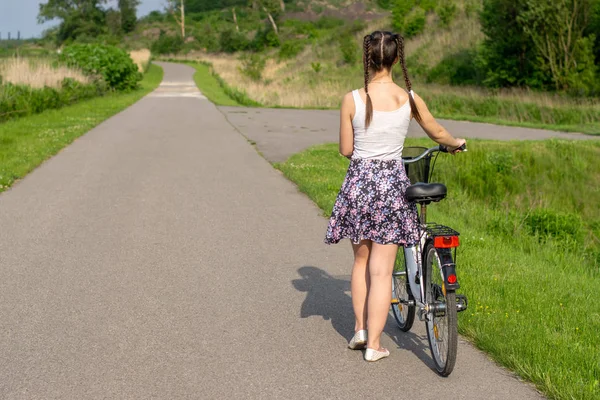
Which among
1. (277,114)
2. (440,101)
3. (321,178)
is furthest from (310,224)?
(440,101)

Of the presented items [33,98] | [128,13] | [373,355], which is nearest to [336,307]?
[373,355]

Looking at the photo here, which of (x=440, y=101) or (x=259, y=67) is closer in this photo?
(x=440, y=101)

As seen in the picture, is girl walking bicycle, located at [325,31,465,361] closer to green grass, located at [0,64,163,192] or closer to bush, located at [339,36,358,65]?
green grass, located at [0,64,163,192]

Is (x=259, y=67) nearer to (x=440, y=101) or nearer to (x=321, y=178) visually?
(x=440, y=101)

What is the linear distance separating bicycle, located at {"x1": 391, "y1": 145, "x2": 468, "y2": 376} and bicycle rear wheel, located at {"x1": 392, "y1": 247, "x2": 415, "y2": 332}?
1 centimetres

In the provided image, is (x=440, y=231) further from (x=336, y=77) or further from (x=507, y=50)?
(x=336, y=77)

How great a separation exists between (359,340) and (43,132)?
1539 centimetres

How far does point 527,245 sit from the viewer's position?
Result: 10.3 metres

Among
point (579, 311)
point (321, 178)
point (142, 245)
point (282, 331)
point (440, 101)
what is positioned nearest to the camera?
point (282, 331)

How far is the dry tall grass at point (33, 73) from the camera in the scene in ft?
82.0

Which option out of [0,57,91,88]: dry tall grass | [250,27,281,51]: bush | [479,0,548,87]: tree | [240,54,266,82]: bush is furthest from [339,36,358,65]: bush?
[0,57,91,88]: dry tall grass

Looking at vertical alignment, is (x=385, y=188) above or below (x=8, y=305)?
above

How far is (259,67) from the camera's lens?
51062 mm

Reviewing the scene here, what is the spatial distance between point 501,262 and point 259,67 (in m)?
44.7
